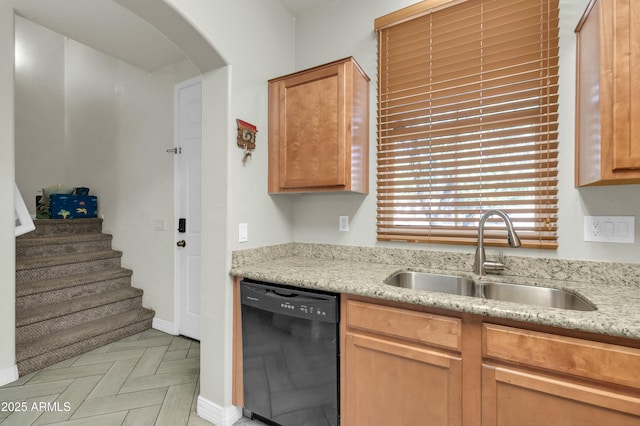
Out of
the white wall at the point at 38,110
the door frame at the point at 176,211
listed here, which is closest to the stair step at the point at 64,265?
the door frame at the point at 176,211

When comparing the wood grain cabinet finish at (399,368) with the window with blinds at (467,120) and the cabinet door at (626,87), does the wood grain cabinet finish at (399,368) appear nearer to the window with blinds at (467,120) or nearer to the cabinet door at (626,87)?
the window with blinds at (467,120)

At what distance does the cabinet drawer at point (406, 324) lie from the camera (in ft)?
3.67

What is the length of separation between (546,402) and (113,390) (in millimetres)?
2541

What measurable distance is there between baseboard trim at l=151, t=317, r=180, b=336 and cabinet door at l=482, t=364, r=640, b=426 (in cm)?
282

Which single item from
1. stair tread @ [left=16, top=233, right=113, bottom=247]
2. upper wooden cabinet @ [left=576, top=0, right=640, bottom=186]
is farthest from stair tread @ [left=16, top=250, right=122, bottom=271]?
upper wooden cabinet @ [left=576, top=0, right=640, bottom=186]

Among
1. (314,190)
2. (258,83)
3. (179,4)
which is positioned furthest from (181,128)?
(314,190)

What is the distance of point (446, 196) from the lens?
5.65ft

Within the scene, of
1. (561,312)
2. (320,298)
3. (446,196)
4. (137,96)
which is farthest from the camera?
(137,96)

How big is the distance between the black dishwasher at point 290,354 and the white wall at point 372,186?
28.6 inches

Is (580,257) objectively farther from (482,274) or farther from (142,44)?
(142,44)

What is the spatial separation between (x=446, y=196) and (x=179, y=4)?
5.80ft

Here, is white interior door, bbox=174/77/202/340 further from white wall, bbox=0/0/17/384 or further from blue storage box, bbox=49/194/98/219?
blue storage box, bbox=49/194/98/219

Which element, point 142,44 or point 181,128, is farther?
point 181,128

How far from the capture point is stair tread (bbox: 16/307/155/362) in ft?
7.35
